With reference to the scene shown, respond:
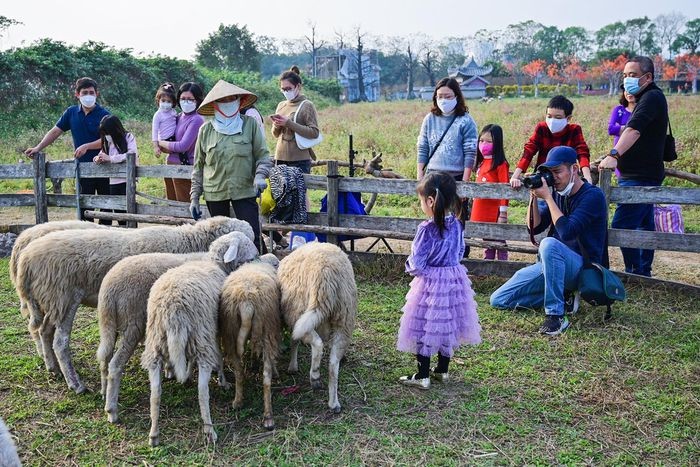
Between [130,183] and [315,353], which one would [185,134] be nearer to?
[130,183]

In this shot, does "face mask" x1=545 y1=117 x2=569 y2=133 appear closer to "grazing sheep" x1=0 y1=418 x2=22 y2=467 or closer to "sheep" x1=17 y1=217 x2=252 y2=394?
"sheep" x1=17 y1=217 x2=252 y2=394

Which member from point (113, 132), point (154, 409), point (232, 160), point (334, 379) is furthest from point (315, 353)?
point (113, 132)

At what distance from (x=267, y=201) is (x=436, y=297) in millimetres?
3461

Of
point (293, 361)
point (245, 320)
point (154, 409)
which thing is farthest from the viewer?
point (293, 361)

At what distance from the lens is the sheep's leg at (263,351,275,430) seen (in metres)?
3.96

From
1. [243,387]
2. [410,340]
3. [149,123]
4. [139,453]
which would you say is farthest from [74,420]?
[149,123]

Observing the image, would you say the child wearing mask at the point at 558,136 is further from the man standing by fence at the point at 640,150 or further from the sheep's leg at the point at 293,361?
the sheep's leg at the point at 293,361

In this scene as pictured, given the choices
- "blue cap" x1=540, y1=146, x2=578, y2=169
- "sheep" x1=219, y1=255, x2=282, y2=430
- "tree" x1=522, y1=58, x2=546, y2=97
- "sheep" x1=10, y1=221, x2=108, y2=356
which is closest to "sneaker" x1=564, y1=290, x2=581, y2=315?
"blue cap" x1=540, y1=146, x2=578, y2=169

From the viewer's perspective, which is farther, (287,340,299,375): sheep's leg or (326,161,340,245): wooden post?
(326,161,340,245): wooden post

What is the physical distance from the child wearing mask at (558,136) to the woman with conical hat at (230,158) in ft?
8.78

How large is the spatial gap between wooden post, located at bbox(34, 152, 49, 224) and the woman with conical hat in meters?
3.70

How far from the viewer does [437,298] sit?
4.46m

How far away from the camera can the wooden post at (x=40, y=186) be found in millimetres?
8913

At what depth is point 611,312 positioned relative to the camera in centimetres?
589
